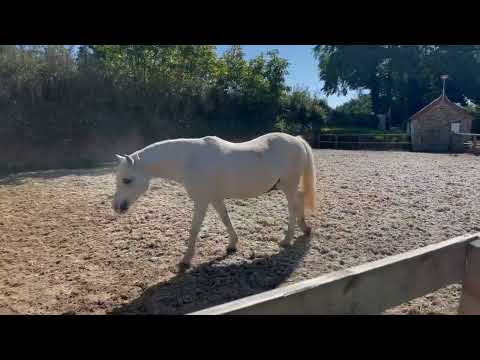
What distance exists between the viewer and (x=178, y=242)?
407cm

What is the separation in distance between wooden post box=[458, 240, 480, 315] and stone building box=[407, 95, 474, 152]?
1882cm

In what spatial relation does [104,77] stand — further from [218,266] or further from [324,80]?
[324,80]

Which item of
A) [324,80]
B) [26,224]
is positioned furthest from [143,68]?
[324,80]

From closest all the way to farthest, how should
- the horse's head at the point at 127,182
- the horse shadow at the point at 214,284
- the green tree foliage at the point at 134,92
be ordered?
1. the horse shadow at the point at 214,284
2. the horse's head at the point at 127,182
3. the green tree foliage at the point at 134,92

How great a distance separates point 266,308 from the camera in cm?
107

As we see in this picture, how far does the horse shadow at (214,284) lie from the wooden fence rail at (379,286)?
1.72 m

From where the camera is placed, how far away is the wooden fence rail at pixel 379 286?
1095mm

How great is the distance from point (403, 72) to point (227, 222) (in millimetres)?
39883

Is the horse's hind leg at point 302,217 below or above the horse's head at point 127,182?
below

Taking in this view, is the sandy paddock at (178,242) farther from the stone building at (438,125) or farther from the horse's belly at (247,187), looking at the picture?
A: the stone building at (438,125)

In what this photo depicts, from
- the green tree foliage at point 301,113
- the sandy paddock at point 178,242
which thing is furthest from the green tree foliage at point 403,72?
the sandy paddock at point 178,242

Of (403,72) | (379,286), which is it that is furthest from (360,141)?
(403,72)

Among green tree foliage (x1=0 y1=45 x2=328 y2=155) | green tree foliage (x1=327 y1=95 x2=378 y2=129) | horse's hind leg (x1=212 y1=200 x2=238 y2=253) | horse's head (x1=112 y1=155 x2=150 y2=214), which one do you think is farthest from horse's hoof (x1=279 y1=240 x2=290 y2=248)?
green tree foliage (x1=327 y1=95 x2=378 y2=129)
